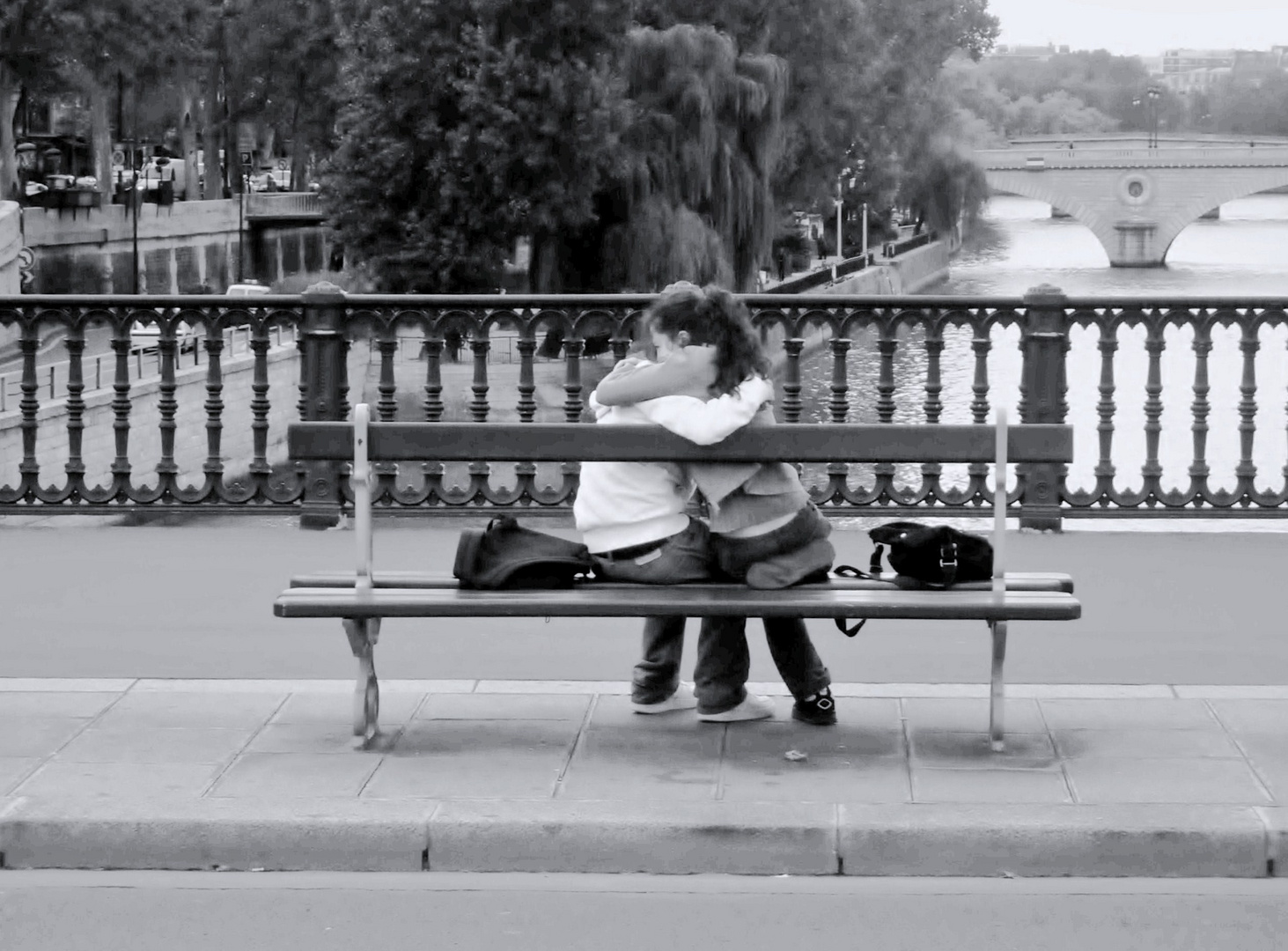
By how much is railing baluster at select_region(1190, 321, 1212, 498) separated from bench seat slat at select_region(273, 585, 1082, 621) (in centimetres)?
398

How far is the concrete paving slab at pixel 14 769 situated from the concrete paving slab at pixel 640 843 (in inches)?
41.3

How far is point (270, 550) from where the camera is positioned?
8.45 metres

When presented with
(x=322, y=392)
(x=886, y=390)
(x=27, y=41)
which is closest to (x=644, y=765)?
(x=322, y=392)

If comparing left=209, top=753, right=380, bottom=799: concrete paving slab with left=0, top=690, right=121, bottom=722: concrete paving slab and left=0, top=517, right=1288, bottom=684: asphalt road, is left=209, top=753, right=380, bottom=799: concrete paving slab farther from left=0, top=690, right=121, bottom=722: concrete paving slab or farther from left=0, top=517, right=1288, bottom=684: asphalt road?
left=0, top=517, right=1288, bottom=684: asphalt road

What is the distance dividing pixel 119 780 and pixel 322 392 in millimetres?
4247

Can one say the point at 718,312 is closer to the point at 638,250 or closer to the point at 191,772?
the point at 191,772

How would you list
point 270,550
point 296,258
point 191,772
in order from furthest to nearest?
point 296,258
point 270,550
point 191,772

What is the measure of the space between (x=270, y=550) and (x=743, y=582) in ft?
11.3

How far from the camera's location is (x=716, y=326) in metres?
5.45

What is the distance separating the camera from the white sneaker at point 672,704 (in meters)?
5.65

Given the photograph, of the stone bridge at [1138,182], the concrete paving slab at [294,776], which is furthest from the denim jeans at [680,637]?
the stone bridge at [1138,182]

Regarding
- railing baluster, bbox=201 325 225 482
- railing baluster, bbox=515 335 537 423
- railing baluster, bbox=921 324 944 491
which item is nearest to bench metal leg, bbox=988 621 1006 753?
railing baluster, bbox=921 324 944 491

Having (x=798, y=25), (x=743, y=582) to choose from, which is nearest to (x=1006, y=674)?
(x=743, y=582)

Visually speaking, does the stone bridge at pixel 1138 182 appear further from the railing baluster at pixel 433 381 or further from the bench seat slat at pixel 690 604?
the bench seat slat at pixel 690 604
